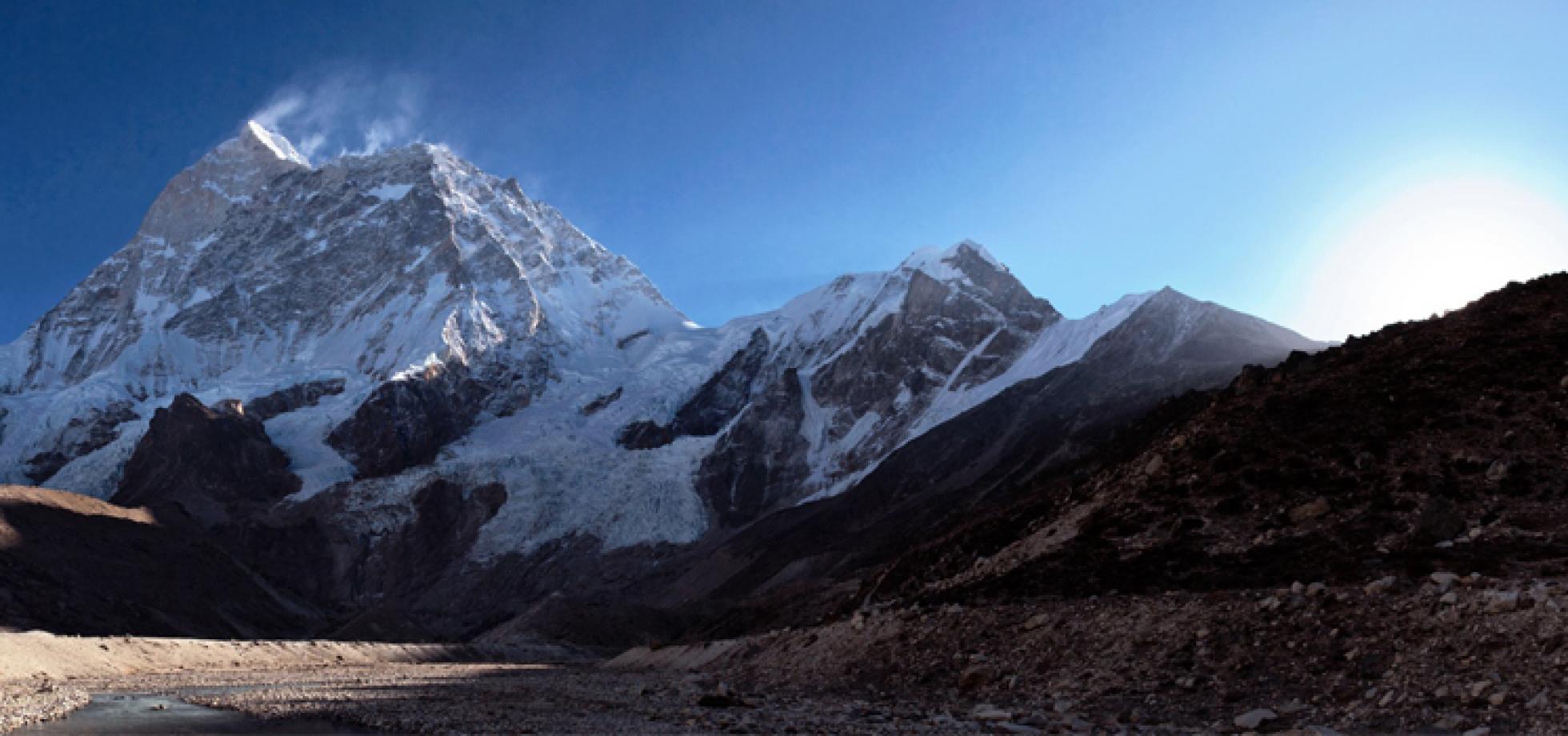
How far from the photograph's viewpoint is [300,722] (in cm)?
3278

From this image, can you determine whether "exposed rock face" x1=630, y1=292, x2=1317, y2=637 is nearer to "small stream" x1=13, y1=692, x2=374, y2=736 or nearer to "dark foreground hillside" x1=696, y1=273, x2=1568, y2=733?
"small stream" x1=13, y1=692, x2=374, y2=736

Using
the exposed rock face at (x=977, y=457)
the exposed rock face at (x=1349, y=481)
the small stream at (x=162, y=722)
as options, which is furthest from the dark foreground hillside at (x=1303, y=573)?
the exposed rock face at (x=977, y=457)

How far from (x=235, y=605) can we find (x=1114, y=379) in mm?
126048

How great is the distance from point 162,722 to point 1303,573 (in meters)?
33.4

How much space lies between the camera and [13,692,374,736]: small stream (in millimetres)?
29875

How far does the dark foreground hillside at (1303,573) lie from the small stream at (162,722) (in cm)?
1546

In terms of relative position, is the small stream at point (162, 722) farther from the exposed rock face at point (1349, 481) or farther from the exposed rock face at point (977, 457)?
the exposed rock face at point (977, 457)

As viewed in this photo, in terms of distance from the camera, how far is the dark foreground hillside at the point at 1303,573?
65.1 feet

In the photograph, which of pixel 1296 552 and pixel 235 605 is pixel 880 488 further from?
pixel 1296 552

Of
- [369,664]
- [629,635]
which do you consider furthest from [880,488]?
[369,664]

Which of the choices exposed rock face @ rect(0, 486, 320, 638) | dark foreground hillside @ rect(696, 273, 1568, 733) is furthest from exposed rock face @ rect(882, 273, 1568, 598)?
exposed rock face @ rect(0, 486, 320, 638)

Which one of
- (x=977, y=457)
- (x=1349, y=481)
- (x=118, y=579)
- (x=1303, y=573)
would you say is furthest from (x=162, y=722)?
(x=977, y=457)

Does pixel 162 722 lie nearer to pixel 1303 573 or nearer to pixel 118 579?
pixel 1303 573

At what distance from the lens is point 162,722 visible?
33.4 m
